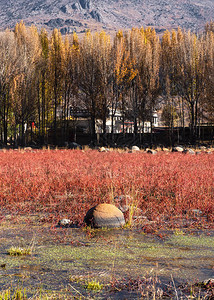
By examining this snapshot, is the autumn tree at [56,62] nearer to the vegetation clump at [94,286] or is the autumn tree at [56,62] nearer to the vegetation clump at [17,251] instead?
the vegetation clump at [17,251]

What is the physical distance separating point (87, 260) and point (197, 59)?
3354cm

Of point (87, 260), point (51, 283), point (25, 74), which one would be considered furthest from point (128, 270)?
point (25, 74)

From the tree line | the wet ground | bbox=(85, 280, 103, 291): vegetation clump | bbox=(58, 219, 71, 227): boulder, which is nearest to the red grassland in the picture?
bbox=(58, 219, 71, 227): boulder

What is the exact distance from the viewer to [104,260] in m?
5.28

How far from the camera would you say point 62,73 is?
125ft

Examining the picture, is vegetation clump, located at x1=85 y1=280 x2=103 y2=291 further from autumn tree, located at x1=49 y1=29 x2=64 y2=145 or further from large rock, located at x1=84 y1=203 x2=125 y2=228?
autumn tree, located at x1=49 y1=29 x2=64 y2=145

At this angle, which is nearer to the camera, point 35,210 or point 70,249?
point 70,249

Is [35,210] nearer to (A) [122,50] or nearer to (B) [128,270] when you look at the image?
(B) [128,270]

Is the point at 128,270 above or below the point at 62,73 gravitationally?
below

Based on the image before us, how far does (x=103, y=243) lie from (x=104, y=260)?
3.00 feet

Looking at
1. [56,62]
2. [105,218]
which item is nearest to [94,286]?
[105,218]

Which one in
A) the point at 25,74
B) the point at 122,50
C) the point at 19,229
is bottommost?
the point at 19,229

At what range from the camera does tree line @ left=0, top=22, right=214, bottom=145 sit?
34281 mm

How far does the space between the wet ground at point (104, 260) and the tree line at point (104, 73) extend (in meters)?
27.3
